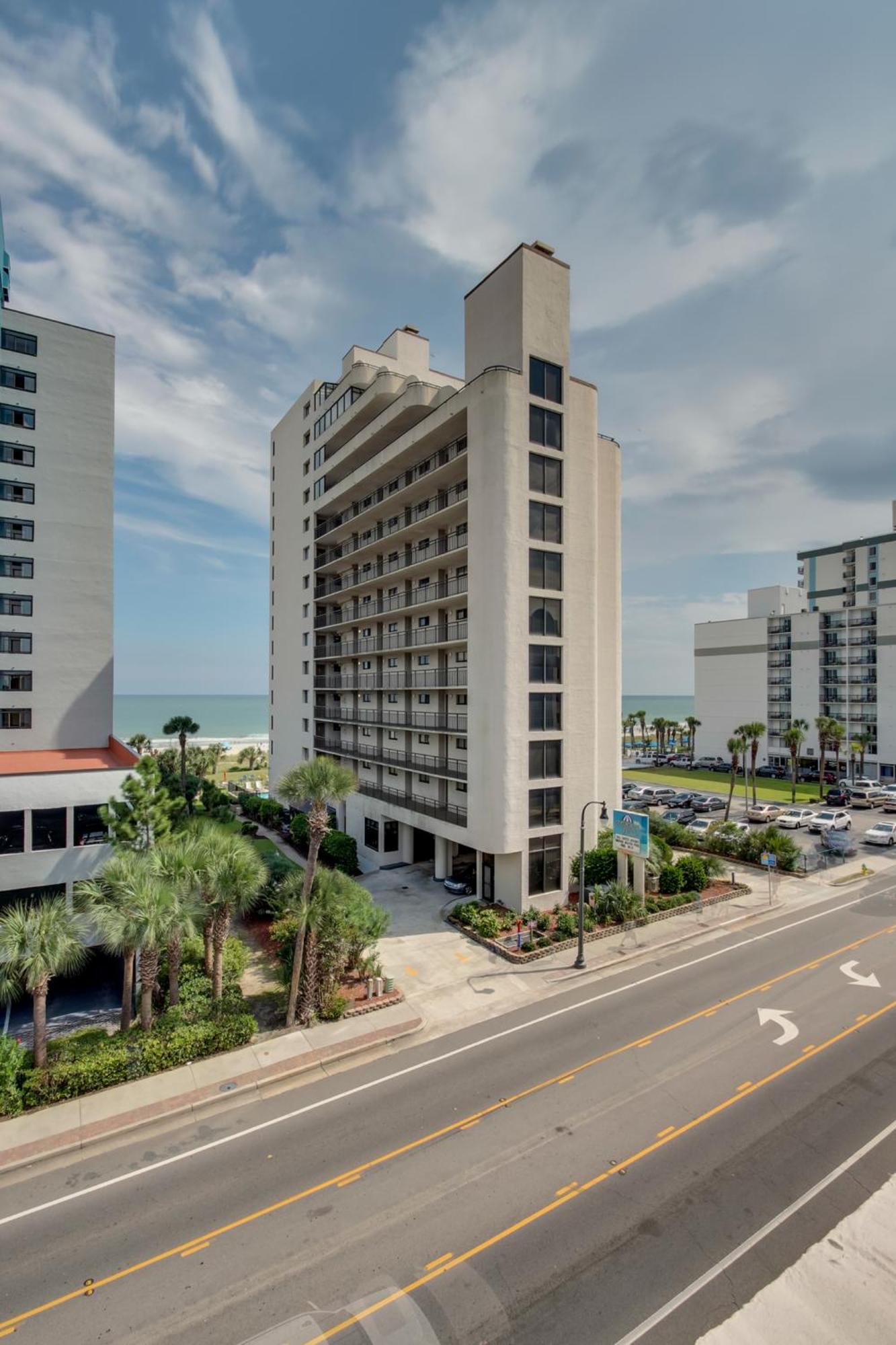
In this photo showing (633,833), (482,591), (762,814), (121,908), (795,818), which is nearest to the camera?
(121,908)

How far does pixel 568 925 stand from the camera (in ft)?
85.3

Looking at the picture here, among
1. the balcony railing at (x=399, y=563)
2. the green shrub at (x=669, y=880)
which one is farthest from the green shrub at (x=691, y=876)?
the balcony railing at (x=399, y=563)

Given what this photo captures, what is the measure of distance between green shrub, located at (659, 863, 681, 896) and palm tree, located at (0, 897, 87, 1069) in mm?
26034

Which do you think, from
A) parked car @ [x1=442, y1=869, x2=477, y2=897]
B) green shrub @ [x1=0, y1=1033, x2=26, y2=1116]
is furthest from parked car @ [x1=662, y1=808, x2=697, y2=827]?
green shrub @ [x1=0, y1=1033, x2=26, y2=1116]

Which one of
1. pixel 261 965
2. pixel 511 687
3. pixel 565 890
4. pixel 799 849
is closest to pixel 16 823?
pixel 261 965

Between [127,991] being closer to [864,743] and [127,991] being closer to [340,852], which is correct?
[340,852]

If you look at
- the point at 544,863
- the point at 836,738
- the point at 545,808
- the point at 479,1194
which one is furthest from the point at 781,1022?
the point at 836,738

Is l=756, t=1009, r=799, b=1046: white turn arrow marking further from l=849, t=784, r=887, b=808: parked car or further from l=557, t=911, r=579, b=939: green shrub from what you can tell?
l=849, t=784, r=887, b=808: parked car

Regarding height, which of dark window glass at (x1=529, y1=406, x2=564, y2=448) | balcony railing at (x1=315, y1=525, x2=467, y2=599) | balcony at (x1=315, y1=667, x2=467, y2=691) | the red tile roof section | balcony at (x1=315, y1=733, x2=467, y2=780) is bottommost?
balcony at (x1=315, y1=733, x2=467, y2=780)

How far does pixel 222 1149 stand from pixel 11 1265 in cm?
400

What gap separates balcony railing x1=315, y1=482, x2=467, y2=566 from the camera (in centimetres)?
3269

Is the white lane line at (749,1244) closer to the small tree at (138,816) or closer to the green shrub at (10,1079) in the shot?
the green shrub at (10,1079)

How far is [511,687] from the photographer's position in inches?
1086

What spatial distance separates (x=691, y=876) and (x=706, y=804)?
84.6 ft
